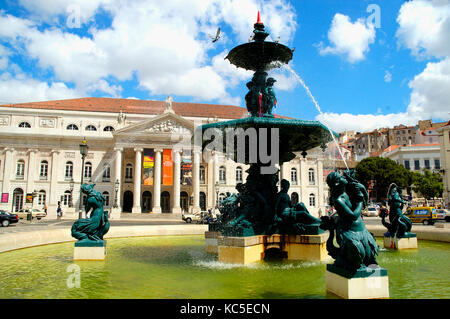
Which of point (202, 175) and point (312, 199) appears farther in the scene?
point (312, 199)

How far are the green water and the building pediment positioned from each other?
37.0 m

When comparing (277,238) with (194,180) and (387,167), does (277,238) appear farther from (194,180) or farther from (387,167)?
(387,167)

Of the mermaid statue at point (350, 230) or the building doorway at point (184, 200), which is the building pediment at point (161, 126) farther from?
the mermaid statue at point (350, 230)

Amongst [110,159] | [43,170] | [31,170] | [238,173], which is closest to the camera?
[31,170]

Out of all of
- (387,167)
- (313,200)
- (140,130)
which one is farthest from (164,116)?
(387,167)

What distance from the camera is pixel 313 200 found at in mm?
55594

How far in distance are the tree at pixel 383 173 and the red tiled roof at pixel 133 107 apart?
74.3ft

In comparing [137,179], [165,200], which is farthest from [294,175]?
[137,179]

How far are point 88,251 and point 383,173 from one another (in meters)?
54.8

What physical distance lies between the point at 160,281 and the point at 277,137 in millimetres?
4656

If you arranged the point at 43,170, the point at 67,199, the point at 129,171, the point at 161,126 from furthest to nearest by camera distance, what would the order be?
1. the point at 129,171
2. the point at 43,170
3. the point at 67,199
4. the point at 161,126

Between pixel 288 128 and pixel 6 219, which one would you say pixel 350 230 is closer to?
pixel 288 128

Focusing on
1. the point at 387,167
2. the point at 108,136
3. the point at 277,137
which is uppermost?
the point at 108,136

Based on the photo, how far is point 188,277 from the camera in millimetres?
6270
